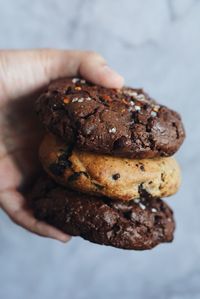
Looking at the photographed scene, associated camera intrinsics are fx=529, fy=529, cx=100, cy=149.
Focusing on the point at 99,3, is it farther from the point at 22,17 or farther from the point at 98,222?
the point at 98,222

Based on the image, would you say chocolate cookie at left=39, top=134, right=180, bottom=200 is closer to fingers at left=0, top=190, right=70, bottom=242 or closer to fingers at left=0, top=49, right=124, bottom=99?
fingers at left=0, top=190, right=70, bottom=242

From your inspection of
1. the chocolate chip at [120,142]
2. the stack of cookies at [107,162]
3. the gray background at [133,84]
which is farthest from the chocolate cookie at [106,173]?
the gray background at [133,84]

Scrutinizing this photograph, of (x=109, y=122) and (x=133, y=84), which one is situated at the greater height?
(x=109, y=122)

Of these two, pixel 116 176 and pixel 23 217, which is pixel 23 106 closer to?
pixel 23 217

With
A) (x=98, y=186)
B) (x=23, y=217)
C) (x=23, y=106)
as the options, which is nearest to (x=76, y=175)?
(x=98, y=186)

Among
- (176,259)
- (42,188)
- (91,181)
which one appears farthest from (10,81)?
(176,259)

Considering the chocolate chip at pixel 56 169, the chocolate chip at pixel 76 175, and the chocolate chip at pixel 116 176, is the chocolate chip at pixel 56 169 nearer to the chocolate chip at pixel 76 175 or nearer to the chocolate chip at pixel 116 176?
the chocolate chip at pixel 76 175
